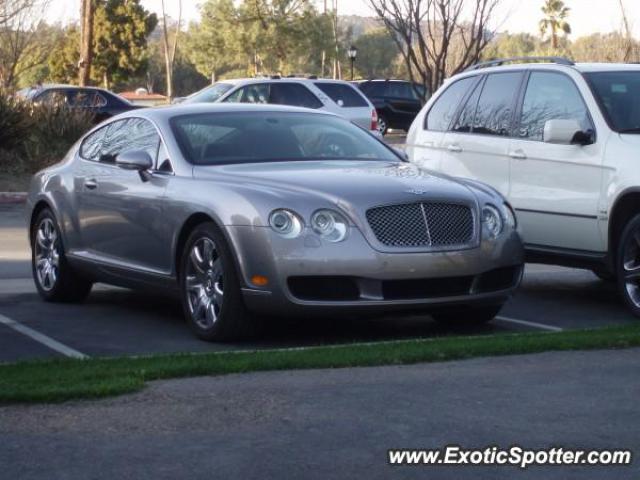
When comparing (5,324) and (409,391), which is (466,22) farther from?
(409,391)

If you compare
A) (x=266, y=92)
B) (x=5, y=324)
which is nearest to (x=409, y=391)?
(x=5, y=324)

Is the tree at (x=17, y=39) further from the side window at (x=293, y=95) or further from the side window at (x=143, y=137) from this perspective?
the side window at (x=143, y=137)

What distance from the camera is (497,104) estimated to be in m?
10.5

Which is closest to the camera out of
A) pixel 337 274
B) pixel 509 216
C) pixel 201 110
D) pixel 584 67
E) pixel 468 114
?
pixel 337 274

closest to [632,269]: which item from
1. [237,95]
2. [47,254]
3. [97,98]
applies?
[47,254]

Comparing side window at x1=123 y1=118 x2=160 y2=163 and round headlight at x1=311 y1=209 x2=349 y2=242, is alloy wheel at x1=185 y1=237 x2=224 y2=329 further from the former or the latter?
side window at x1=123 y1=118 x2=160 y2=163

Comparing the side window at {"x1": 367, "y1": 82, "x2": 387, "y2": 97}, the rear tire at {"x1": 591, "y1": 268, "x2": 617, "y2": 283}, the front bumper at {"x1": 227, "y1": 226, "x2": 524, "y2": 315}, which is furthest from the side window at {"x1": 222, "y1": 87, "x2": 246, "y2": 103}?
the front bumper at {"x1": 227, "y1": 226, "x2": 524, "y2": 315}

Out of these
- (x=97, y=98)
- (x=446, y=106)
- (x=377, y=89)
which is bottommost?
(x=377, y=89)

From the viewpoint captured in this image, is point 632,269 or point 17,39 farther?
point 17,39

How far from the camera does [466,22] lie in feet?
73.0

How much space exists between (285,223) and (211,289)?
2.36 feet

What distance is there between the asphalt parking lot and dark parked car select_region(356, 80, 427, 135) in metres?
27.9

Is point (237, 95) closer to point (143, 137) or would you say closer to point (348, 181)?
point (143, 137)

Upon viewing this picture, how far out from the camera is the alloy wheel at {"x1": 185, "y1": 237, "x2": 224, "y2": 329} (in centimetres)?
805
